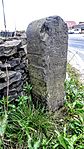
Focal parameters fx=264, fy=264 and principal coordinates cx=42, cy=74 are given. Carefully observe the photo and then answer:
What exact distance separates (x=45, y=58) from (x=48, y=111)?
762 mm

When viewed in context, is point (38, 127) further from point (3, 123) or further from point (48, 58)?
point (48, 58)

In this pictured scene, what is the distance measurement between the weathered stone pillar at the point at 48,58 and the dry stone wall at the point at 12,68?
21cm

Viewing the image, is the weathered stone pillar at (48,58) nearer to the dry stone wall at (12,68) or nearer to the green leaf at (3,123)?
the dry stone wall at (12,68)

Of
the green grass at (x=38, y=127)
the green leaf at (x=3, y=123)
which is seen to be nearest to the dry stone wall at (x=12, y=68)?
the green grass at (x=38, y=127)

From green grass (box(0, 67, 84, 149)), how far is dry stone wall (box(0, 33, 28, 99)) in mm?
166

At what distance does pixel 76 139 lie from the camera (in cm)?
320

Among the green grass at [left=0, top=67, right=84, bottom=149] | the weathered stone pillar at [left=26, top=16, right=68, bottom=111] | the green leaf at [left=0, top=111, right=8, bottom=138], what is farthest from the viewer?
the weathered stone pillar at [left=26, top=16, right=68, bottom=111]

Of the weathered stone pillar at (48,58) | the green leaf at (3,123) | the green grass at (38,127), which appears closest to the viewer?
the green leaf at (3,123)

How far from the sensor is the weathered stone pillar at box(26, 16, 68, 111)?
11.5 ft

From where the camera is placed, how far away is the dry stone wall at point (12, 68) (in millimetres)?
3525

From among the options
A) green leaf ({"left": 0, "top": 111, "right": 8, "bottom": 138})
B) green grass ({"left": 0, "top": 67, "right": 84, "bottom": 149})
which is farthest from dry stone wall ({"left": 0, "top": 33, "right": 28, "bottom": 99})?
green leaf ({"left": 0, "top": 111, "right": 8, "bottom": 138})

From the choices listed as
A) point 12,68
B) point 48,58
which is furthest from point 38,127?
point 12,68

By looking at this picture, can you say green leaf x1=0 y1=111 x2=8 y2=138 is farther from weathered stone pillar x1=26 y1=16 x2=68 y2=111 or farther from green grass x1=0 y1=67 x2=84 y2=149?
weathered stone pillar x1=26 y1=16 x2=68 y2=111

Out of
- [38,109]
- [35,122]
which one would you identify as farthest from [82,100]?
[35,122]
